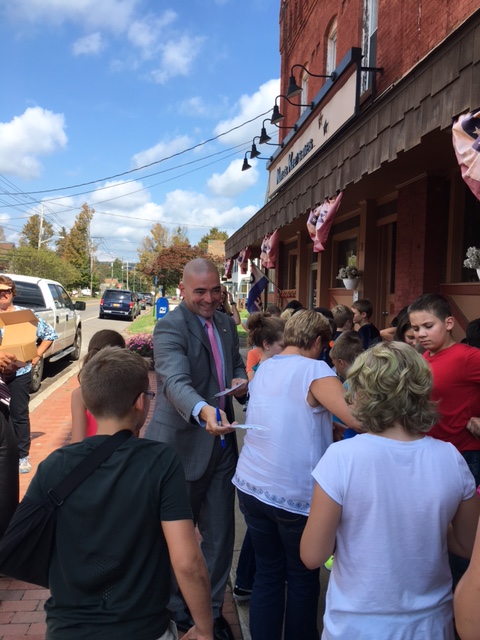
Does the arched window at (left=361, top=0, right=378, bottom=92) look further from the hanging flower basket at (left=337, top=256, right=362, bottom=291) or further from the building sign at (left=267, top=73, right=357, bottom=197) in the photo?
the hanging flower basket at (left=337, top=256, right=362, bottom=291)

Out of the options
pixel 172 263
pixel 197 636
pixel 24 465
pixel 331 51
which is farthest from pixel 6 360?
pixel 172 263

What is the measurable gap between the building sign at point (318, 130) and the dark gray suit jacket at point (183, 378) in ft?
22.7

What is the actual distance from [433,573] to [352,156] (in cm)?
439

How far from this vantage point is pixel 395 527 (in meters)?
1.62

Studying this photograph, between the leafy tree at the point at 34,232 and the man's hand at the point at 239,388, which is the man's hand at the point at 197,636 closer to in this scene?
the man's hand at the point at 239,388

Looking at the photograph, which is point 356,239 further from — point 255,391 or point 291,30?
point 291,30

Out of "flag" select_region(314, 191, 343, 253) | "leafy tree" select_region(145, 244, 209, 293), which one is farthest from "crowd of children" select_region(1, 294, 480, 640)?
"leafy tree" select_region(145, 244, 209, 293)

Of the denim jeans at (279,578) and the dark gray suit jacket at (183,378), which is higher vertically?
the dark gray suit jacket at (183,378)

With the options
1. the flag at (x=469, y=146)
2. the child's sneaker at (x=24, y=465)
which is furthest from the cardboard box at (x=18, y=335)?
the flag at (x=469, y=146)

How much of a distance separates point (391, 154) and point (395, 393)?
320 cm

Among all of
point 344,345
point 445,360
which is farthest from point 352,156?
point 445,360

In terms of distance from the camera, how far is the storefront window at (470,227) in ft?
19.6

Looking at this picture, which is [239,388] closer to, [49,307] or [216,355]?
[216,355]

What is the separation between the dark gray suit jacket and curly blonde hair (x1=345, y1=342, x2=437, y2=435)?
1.12m
